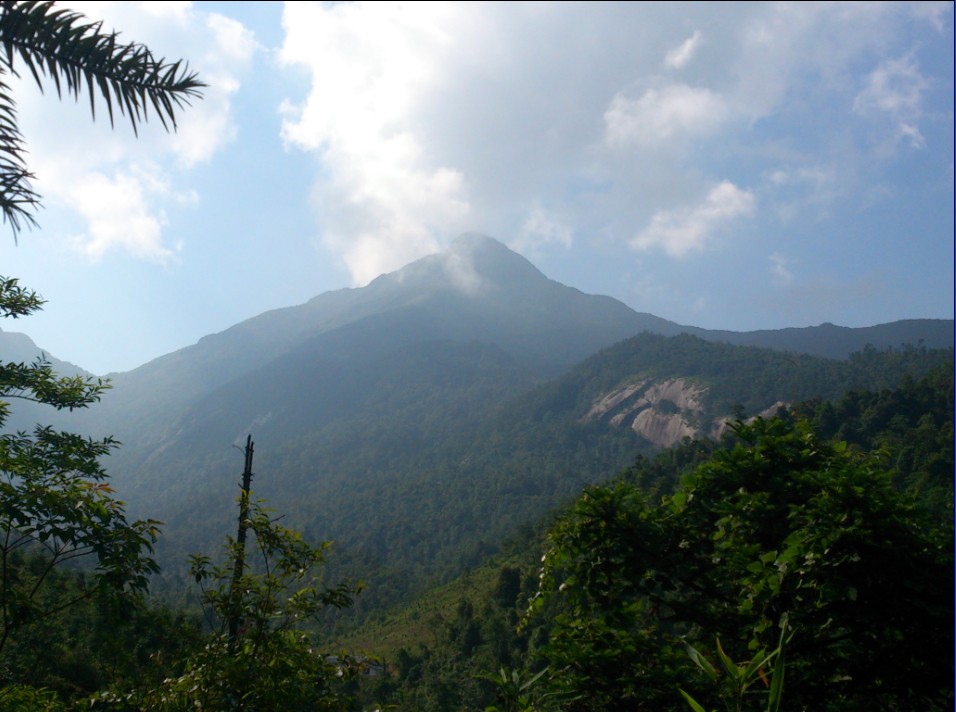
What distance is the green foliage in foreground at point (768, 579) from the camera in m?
3.51

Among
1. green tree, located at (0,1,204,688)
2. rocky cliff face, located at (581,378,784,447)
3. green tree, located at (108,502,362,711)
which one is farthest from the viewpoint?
rocky cliff face, located at (581,378,784,447)

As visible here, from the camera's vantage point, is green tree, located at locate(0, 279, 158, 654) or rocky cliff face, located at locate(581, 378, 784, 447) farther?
rocky cliff face, located at locate(581, 378, 784, 447)

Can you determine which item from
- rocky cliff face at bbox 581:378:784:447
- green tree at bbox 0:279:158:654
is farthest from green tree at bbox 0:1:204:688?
rocky cliff face at bbox 581:378:784:447

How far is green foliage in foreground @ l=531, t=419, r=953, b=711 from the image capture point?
351 centimetres

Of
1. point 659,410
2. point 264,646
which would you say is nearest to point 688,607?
point 264,646

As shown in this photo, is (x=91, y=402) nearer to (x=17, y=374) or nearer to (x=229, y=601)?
(x=17, y=374)

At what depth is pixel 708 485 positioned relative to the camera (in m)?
4.62

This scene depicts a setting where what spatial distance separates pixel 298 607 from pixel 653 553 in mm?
2386

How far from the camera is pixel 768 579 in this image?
367 cm

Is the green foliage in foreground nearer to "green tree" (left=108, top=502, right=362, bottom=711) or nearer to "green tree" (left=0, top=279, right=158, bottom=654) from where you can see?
"green tree" (left=108, top=502, right=362, bottom=711)

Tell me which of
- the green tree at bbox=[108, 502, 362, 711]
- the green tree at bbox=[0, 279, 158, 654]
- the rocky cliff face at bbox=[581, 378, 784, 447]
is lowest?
the rocky cliff face at bbox=[581, 378, 784, 447]

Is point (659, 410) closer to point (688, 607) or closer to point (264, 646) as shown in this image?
point (688, 607)

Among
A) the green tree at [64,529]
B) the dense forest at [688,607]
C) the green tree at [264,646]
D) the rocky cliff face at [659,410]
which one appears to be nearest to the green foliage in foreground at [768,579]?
the dense forest at [688,607]

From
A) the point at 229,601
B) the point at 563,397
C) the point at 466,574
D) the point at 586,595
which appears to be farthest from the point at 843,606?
the point at 563,397
